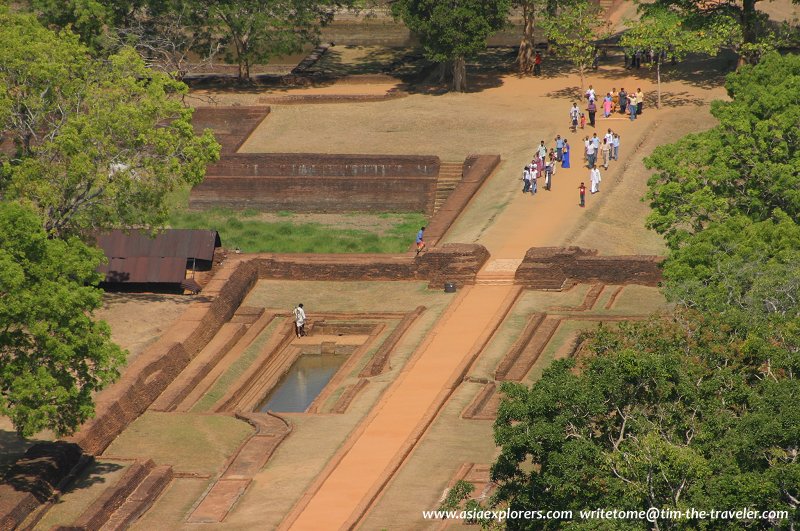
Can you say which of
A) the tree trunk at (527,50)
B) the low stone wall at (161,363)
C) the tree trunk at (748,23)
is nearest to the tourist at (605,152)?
the tree trunk at (748,23)

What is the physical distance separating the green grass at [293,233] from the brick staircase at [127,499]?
19697 mm

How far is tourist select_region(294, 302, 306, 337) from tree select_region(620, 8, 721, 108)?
72.2 ft

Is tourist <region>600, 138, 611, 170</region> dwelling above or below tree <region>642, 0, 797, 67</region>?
below

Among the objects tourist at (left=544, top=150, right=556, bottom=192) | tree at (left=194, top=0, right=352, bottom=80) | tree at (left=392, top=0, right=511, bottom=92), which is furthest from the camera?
tree at (left=194, top=0, right=352, bottom=80)

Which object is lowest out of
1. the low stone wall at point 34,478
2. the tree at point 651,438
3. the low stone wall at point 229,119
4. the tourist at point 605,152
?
the low stone wall at point 34,478

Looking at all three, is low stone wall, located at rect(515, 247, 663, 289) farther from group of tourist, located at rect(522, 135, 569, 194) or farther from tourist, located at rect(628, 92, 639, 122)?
tourist, located at rect(628, 92, 639, 122)

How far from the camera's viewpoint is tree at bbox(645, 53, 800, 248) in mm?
51375

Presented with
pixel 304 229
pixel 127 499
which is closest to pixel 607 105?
pixel 304 229

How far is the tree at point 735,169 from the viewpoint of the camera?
5138 cm

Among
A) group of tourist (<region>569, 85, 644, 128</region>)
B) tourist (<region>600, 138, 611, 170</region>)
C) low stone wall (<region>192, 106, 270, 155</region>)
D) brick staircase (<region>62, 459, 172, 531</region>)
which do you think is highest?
group of tourist (<region>569, 85, 644, 128</region>)

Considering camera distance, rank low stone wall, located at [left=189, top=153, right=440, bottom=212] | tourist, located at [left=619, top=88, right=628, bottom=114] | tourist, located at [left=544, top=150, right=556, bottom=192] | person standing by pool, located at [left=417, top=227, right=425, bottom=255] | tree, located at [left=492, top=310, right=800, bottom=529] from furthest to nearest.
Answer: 1. tourist, located at [left=619, top=88, right=628, bottom=114]
2. low stone wall, located at [left=189, top=153, right=440, bottom=212]
3. tourist, located at [left=544, top=150, right=556, bottom=192]
4. person standing by pool, located at [left=417, top=227, right=425, bottom=255]
5. tree, located at [left=492, top=310, right=800, bottom=529]

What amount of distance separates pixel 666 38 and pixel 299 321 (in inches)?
948

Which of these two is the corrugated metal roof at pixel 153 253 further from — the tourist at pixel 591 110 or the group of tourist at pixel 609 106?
the tourist at pixel 591 110

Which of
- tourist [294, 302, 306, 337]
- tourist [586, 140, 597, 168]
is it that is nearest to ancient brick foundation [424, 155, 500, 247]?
tourist [586, 140, 597, 168]
